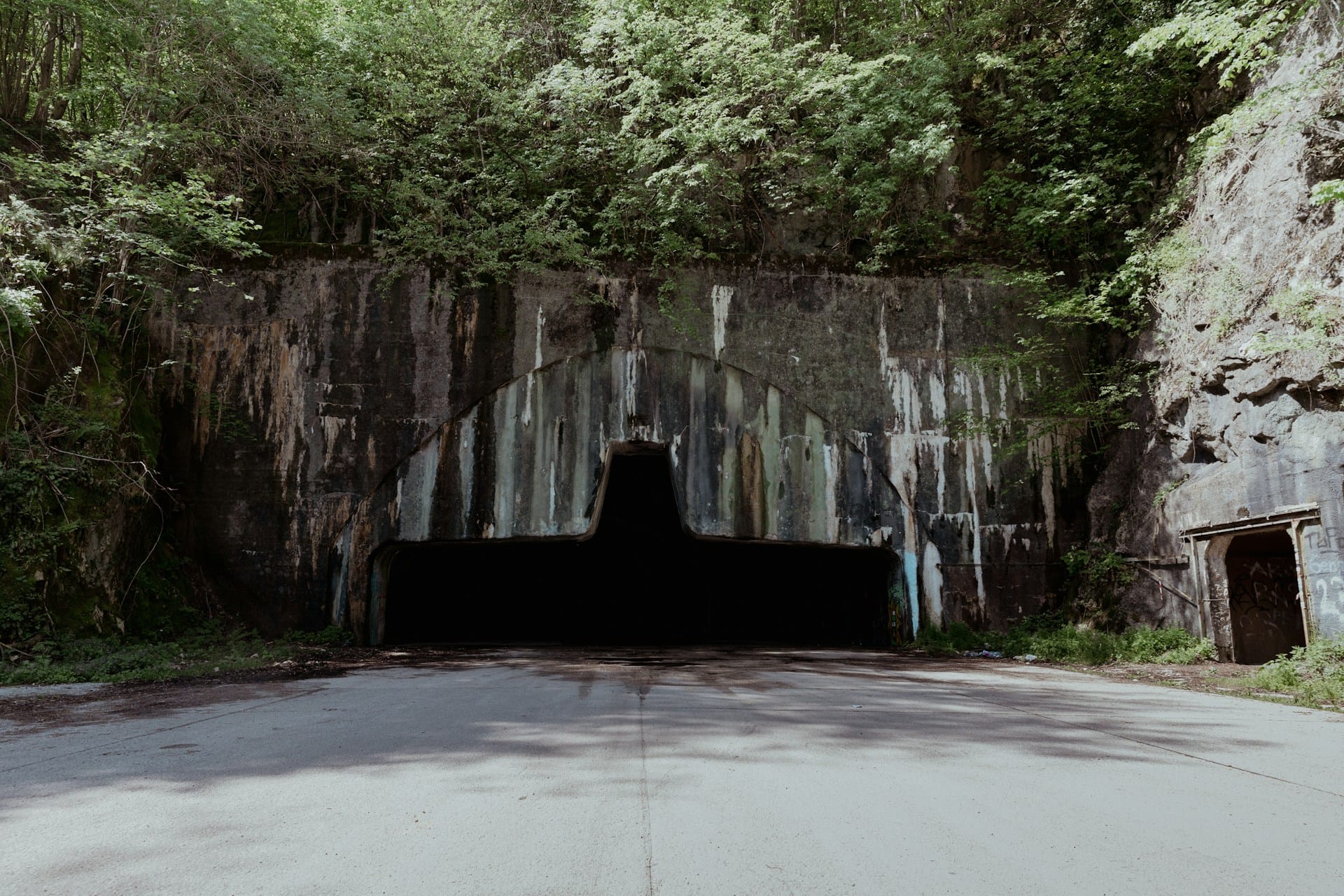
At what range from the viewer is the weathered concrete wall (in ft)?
40.6

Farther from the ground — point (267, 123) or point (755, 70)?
point (755, 70)

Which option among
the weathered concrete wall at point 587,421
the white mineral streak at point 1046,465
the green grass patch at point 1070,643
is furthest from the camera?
the white mineral streak at point 1046,465

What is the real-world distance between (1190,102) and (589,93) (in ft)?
32.5

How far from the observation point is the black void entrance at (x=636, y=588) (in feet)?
59.6

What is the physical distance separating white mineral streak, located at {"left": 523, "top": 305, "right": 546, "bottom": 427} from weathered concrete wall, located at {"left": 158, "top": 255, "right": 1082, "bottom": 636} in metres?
0.03

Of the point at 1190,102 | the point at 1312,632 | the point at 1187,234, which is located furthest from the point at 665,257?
the point at 1312,632

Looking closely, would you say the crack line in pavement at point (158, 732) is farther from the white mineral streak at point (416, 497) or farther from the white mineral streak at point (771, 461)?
the white mineral streak at point (771, 461)

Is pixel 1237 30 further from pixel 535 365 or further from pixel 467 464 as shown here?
pixel 467 464

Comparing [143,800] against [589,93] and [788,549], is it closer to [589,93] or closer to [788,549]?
[589,93]

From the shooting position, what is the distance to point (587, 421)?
1287 centimetres

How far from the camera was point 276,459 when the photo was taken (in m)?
12.4

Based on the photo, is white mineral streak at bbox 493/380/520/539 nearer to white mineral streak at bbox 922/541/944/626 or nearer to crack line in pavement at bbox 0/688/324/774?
crack line in pavement at bbox 0/688/324/774

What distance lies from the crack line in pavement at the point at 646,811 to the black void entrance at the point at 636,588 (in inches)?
510

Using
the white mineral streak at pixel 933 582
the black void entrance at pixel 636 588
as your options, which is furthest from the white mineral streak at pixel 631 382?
the white mineral streak at pixel 933 582
